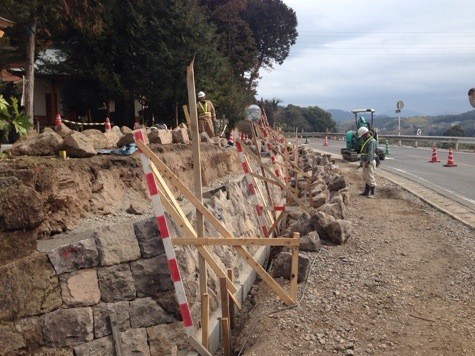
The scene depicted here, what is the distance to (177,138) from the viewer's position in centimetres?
1177

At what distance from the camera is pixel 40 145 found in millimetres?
7387

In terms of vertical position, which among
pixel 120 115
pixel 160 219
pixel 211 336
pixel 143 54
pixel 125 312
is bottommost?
pixel 211 336

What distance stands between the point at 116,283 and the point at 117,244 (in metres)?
0.36

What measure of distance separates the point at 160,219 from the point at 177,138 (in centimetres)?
767

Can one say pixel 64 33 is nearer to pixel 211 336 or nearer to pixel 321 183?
pixel 321 183

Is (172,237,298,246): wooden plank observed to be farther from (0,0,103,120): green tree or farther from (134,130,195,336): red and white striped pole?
(0,0,103,120): green tree

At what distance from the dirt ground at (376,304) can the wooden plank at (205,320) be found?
0.38 metres

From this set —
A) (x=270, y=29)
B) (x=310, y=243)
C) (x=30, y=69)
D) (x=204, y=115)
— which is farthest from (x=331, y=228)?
(x=270, y=29)

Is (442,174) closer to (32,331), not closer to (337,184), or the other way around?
(337,184)

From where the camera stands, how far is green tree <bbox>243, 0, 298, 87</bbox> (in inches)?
1580

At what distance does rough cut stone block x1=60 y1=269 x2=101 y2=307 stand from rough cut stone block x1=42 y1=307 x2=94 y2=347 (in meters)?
0.07

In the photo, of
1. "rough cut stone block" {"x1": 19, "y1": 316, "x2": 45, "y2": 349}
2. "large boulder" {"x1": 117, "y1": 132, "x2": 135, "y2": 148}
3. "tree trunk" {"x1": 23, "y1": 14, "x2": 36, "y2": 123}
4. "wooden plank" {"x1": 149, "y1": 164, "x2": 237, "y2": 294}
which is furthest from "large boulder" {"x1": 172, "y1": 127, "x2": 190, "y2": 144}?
"rough cut stone block" {"x1": 19, "y1": 316, "x2": 45, "y2": 349}

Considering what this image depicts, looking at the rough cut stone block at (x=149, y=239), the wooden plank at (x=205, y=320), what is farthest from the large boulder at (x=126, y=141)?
the wooden plank at (x=205, y=320)

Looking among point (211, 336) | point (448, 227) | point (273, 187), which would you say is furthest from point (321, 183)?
point (211, 336)
